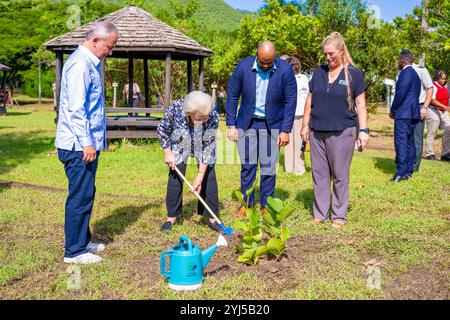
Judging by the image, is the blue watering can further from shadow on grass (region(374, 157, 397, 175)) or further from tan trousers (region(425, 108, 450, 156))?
tan trousers (region(425, 108, 450, 156))

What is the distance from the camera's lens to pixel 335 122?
18.8ft

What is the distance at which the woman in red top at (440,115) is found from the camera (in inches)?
449

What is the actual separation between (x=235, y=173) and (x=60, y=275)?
17.4ft

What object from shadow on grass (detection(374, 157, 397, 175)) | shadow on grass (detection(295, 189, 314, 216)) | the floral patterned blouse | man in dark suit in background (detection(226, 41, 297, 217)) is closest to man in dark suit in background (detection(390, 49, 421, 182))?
shadow on grass (detection(374, 157, 397, 175))

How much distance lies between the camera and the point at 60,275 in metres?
4.30

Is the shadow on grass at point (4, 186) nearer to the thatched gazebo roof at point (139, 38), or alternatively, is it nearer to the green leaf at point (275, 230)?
the green leaf at point (275, 230)

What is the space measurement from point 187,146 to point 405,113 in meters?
4.57

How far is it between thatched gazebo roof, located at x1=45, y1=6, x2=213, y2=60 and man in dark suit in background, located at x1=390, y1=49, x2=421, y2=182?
5.59 meters

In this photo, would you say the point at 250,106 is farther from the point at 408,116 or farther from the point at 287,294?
the point at 408,116

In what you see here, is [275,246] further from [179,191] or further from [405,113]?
[405,113]

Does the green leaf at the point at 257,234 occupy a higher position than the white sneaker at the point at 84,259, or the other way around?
the green leaf at the point at 257,234

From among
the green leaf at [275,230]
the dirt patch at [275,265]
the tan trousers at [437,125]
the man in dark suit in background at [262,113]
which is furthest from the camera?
the tan trousers at [437,125]

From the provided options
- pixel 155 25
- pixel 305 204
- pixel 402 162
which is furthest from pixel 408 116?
pixel 155 25

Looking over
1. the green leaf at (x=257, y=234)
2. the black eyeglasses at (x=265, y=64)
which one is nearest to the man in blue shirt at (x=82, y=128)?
the green leaf at (x=257, y=234)
